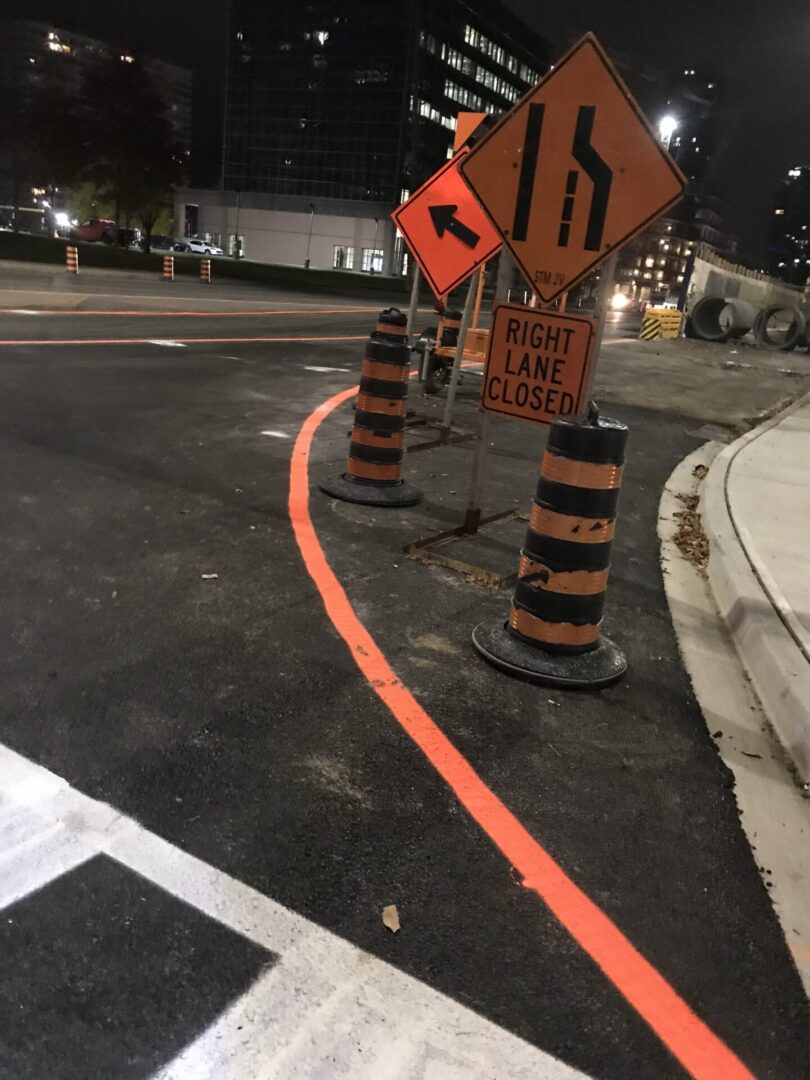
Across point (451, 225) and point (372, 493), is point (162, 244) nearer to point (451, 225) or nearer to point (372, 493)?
point (451, 225)

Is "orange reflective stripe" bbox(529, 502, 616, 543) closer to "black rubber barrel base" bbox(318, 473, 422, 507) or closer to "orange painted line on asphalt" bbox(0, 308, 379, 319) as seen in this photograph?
"black rubber barrel base" bbox(318, 473, 422, 507)

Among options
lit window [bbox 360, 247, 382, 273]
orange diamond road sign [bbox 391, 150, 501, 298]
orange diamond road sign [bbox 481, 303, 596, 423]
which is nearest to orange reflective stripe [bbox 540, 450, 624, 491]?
orange diamond road sign [bbox 481, 303, 596, 423]

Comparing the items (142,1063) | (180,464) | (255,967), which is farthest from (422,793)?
(180,464)

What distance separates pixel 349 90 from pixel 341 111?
234 cm

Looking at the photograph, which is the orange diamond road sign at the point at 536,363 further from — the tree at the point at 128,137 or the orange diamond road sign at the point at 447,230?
the tree at the point at 128,137

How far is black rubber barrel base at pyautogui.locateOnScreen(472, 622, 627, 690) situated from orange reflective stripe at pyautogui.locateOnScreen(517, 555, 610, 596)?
34 cm

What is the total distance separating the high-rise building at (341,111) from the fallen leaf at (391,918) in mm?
94620

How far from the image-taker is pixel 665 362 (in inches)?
832

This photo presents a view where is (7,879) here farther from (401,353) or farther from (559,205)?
(401,353)

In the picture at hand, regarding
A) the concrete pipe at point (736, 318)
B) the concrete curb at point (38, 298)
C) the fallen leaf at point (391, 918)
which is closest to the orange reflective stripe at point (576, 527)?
the fallen leaf at point (391, 918)

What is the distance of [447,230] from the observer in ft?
28.9

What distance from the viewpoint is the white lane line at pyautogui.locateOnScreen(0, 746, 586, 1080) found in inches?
78.5

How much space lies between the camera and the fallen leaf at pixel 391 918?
2447 mm

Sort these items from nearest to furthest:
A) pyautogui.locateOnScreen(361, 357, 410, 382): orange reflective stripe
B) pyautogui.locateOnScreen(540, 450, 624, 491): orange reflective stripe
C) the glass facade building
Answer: pyautogui.locateOnScreen(540, 450, 624, 491): orange reflective stripe < pyautogui.locateOnScreen(361, 357, 410, 382): orange reflective stripe < the glass facade building
